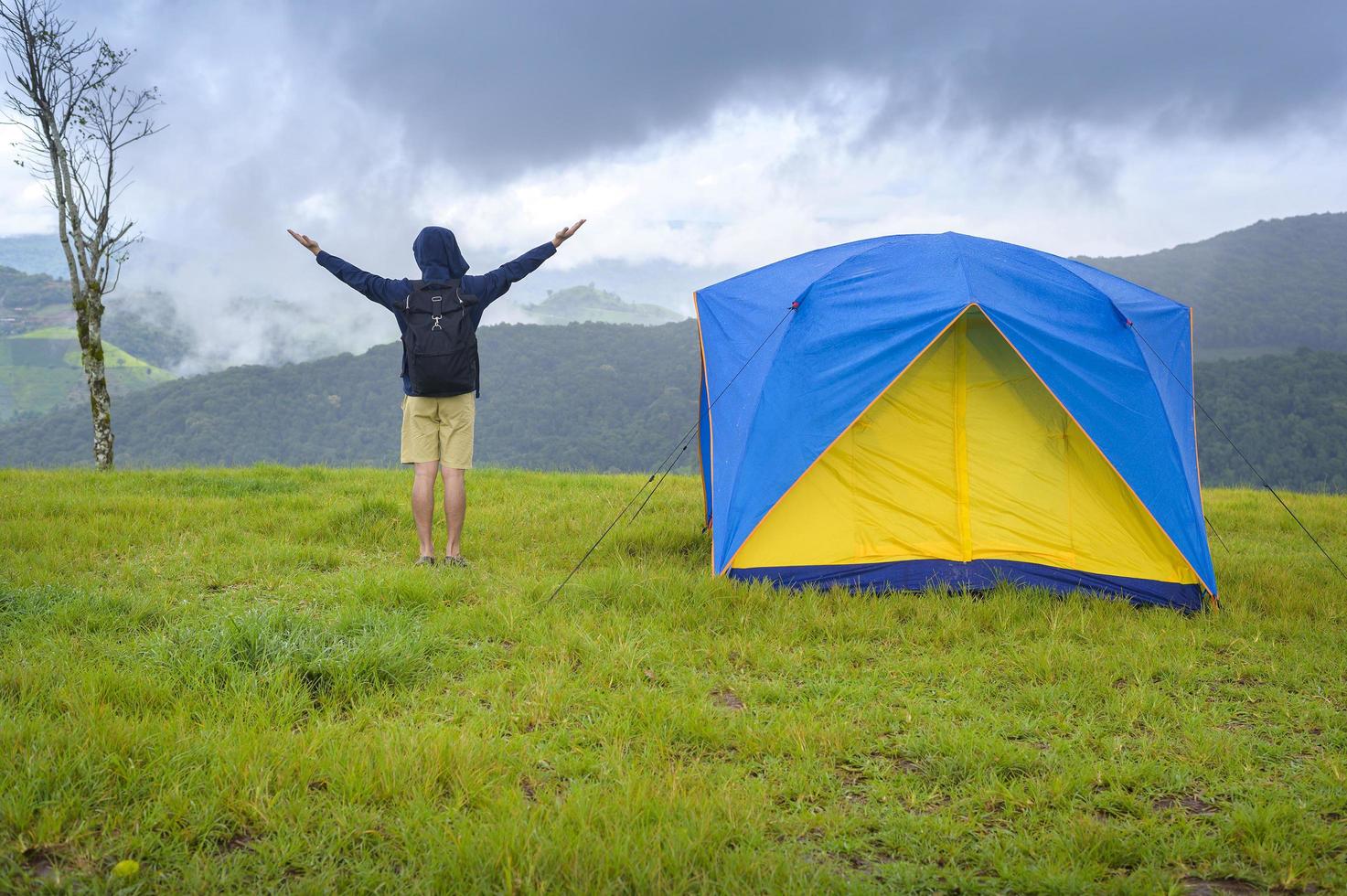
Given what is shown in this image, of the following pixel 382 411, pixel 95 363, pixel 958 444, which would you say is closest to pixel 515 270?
pixel 958 444

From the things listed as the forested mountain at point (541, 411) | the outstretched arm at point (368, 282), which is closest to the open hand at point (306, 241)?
the outstretched arm at point (368, 282)

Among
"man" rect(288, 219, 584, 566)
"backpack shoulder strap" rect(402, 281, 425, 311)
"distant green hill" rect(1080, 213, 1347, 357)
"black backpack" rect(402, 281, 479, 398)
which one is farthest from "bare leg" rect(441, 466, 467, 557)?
"distant green hill" rect(1080, 213, 1347, 357)

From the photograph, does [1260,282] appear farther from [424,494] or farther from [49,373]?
[49,373]

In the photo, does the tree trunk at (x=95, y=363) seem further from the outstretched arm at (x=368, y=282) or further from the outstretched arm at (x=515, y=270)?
the outstretched arm at (x=515, y=270)

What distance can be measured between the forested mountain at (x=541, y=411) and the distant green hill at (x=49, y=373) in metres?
32.3

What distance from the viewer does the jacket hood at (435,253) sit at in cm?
552

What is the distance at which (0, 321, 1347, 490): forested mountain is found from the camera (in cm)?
4122

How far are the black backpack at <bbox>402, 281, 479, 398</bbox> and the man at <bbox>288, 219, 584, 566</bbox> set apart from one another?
0.05 metres

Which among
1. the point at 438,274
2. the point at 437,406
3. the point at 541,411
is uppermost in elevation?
the point at 541,411

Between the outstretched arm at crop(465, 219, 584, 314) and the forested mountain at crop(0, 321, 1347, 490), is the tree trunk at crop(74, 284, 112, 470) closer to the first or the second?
the outstretched arm at crop(465, 219, 584, 314)

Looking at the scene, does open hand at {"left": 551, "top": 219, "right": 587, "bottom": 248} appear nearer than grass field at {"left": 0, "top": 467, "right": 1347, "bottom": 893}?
No

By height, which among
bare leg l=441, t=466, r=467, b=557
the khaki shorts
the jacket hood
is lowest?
bare leg l=441, t=466, r=467, b=557

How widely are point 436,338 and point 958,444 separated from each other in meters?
3.50

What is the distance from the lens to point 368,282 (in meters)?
5.58
